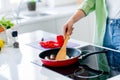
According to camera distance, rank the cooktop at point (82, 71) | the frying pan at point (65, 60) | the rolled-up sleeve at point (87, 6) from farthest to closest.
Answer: the rolled-up sleeve at point (87, 6)
the frying pan at point (65, 60)
the cooktop at point (82, 71)

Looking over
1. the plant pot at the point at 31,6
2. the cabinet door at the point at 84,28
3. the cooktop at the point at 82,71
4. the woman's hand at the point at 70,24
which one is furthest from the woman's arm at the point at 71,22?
the plant pot at the point at 31,6

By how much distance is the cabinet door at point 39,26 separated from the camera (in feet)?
9.11

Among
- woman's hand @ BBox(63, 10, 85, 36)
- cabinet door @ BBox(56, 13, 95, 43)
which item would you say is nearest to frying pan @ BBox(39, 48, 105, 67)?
woman's hand @ BBox(63, 10, 85, 36)

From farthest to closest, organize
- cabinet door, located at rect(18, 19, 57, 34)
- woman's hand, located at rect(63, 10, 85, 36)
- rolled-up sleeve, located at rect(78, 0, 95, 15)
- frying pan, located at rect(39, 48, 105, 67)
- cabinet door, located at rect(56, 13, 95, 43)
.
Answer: cabinet door, located at rect(56, 13, 95, 43), cabinet door, located at rect(18, 19, 57, 34), rolled-up sleeve, located at rect(78, 0, 95, 15), woman's hand, located at rect(63, 10, 85, 36), frying pan, located at rect(39, 48, 105, 67)

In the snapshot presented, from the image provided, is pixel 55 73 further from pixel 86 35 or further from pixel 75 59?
pixel 86 35

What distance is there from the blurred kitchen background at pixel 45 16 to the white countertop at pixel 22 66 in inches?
40.6

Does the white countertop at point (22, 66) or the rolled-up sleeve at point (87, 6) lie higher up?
the rolled-up sleeve at point (87, 6)

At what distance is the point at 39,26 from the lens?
9.59 feet

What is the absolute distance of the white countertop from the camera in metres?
1.24

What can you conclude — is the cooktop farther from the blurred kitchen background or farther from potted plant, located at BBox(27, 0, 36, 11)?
potted plant, located at BBox(27, 0, 36, 11)

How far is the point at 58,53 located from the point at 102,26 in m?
0.55

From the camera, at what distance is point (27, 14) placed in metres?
3.23

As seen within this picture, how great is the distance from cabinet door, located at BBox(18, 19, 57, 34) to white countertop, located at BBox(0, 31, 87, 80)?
926 mm

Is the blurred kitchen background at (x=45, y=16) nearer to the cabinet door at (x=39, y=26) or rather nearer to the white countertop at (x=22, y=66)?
the cabinet door at (x=39, y=26)
